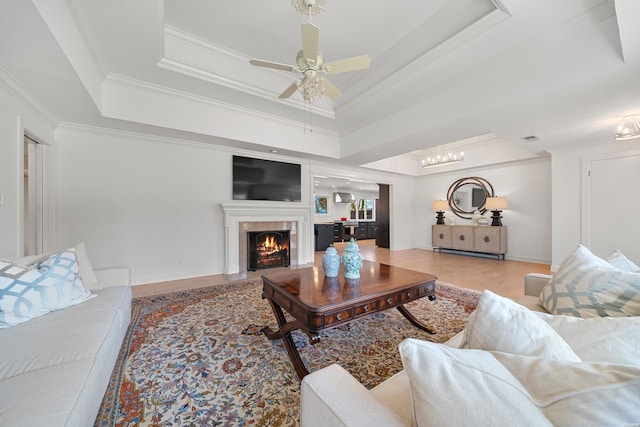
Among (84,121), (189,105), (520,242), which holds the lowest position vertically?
(520,242)

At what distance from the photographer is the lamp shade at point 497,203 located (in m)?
5.64

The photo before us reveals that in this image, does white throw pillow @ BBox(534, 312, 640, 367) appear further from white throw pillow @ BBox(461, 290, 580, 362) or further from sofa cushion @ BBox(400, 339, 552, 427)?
sofa cushion @ BBox(400, 339, 552, 427)

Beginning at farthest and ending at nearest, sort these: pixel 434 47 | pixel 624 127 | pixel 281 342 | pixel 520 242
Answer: pixel 520 242, pixel 624 127, pixel 434 47, pixel 281 342

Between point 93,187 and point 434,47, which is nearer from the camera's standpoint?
point 434,47

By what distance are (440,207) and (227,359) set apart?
655 cm

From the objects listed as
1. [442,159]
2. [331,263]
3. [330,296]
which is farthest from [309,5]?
[442,159]

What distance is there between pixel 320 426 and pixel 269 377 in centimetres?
111

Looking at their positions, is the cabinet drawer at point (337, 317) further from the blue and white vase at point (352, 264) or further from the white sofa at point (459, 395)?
the white sofa at point (459, 395)

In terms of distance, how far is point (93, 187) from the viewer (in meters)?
3.48

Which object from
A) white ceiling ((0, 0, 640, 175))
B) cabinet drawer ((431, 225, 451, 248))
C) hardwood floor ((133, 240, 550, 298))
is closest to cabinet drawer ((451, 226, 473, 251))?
cabinet drawer ((431, 225, 451, 248))

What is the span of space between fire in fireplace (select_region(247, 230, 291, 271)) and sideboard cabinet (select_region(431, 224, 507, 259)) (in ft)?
14.2

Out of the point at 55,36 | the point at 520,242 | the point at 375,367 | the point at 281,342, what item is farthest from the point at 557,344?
the point at 520,242

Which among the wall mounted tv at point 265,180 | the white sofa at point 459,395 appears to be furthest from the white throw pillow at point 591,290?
the wall mounted tv at point 265,180

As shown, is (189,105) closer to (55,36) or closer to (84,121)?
(84,121)
